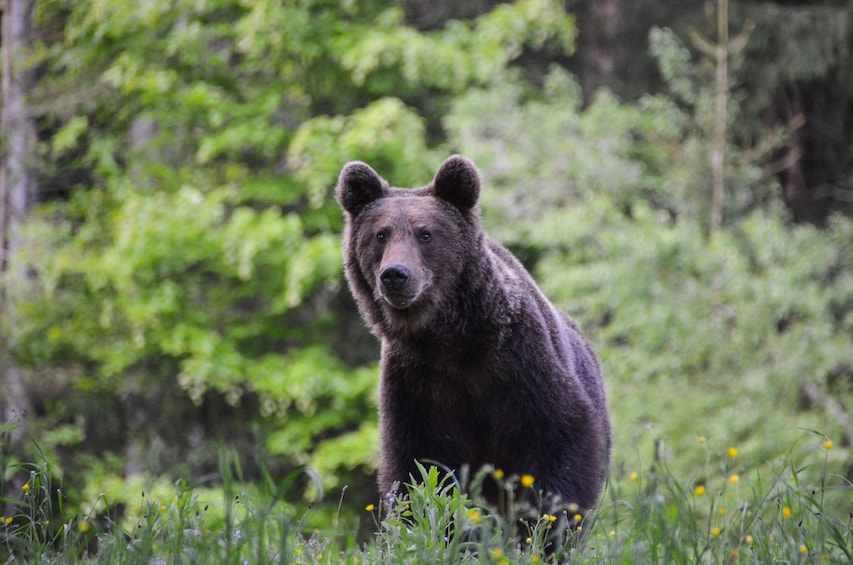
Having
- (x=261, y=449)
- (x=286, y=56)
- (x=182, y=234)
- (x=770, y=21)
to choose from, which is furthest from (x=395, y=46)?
(x=261, y=449)

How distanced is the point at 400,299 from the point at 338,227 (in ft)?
31.9

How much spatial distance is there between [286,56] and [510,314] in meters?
10.7

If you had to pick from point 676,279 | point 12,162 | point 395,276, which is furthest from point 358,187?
point 12,162

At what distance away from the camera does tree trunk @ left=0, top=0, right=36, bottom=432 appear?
41.6 feet

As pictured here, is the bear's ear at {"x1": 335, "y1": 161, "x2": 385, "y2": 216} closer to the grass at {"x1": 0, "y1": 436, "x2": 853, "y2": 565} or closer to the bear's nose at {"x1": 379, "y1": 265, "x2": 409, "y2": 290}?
the bear's nose at {"x1": 379, "y1": 265, "x2": 409, "y2": 290}

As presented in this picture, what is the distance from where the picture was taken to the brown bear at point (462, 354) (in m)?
4.84

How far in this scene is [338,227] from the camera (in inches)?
571

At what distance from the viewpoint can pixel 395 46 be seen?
13.4 m

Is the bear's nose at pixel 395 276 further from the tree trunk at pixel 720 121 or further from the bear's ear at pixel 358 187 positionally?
the tree trunk at pixel 720 121

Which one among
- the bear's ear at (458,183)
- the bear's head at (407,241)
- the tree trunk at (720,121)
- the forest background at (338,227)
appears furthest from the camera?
the tree trunk at (720,121)

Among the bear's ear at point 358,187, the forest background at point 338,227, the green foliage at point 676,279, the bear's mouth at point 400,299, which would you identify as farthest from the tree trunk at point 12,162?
the bear's mouth at point 400,299

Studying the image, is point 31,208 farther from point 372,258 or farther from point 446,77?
point 372,258

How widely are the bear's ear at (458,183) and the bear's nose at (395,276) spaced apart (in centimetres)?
72

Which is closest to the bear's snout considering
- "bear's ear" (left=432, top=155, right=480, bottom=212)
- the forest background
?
"bear's ear" (left=432, top=155, right=480, bottom=212)
